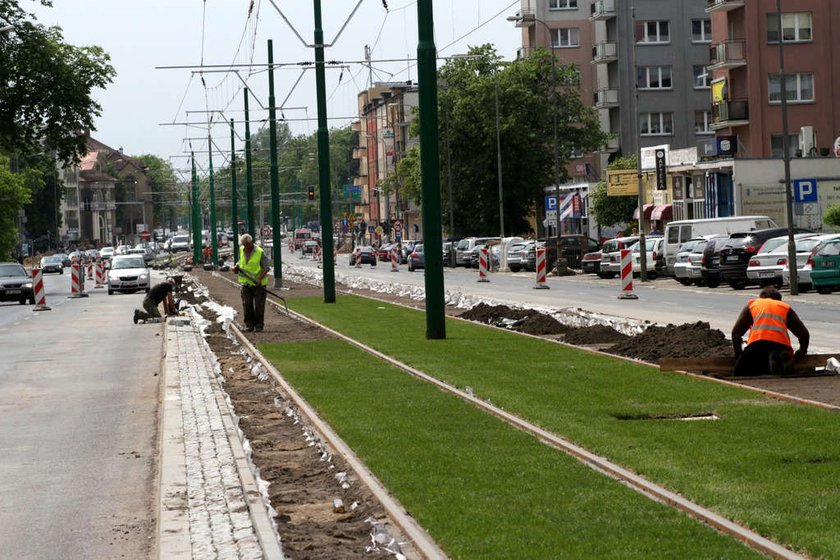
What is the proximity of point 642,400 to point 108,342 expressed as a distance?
59.0 feet

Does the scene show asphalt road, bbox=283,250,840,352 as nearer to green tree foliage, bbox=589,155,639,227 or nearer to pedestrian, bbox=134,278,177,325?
pedestrian, bbox=134,278,177,325

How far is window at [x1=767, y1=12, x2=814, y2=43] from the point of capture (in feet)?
248

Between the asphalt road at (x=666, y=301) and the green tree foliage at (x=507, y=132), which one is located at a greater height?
the green tree foliage at (x=507, y=132)

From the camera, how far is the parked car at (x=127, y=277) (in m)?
64.4

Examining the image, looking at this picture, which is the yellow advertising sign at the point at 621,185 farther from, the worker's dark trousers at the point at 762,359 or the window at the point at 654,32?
the worker's dark trousers at the point at 762,359

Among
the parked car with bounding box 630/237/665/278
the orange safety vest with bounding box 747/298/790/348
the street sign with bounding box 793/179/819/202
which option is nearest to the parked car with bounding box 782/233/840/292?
the street sign with bounding box 793/179/819/202

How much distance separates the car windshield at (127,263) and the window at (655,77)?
145 feet

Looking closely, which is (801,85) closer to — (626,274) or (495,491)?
(626,274)

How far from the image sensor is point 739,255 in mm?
45938

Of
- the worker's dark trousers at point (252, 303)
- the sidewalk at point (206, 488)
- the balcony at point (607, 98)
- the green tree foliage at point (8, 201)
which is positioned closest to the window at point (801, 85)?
the balcony at point (607, 98)

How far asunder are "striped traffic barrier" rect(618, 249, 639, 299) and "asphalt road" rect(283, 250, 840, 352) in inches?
18.5

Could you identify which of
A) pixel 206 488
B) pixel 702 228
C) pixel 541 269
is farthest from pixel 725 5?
pixel 206 488

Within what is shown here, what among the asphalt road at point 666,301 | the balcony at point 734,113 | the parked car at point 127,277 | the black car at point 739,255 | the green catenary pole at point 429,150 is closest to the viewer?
the green catenary pole at point 429,150

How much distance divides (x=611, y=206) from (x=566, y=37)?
28438 mm
